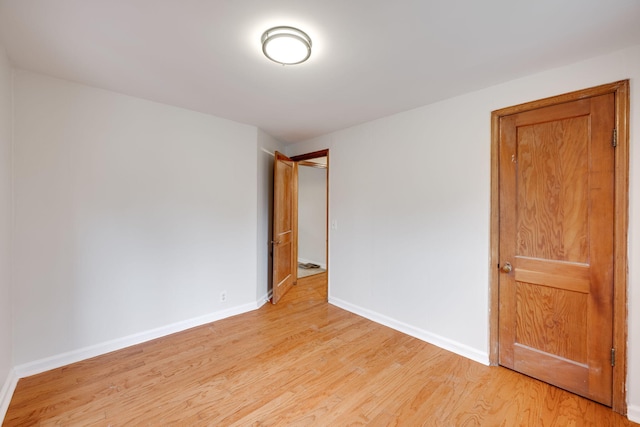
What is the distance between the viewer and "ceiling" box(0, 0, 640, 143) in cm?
138

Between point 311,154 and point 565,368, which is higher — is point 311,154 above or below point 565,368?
above

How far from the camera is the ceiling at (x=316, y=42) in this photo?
4.51 ft

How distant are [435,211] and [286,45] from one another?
1.97 meters

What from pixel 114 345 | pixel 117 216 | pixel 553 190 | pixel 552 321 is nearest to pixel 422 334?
pixel 552 321

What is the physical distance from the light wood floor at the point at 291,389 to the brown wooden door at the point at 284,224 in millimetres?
1166

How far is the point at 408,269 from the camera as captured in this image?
2.86 m

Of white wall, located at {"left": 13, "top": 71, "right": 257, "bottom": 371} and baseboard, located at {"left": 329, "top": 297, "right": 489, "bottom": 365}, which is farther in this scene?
baseboard, located at {"left": 329, "top": 297, "right": 489, "bottom": 365}

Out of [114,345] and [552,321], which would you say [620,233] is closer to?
[552,321]

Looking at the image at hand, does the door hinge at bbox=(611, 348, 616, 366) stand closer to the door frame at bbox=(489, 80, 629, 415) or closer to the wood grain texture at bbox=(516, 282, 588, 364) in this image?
the door frame at bbox=(489, 80, 629, 415)

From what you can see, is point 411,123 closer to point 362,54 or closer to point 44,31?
point 362,54

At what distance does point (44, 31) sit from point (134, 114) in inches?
39.0

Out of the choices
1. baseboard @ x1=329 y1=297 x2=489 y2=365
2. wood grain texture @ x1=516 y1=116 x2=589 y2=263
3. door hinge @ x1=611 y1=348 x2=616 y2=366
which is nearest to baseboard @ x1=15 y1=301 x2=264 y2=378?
baseboard @ x1=329 y1=297 x2=489 y2=365

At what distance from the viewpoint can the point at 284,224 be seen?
13.2 feet

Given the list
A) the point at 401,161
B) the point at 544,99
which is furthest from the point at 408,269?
the point at 544,99
